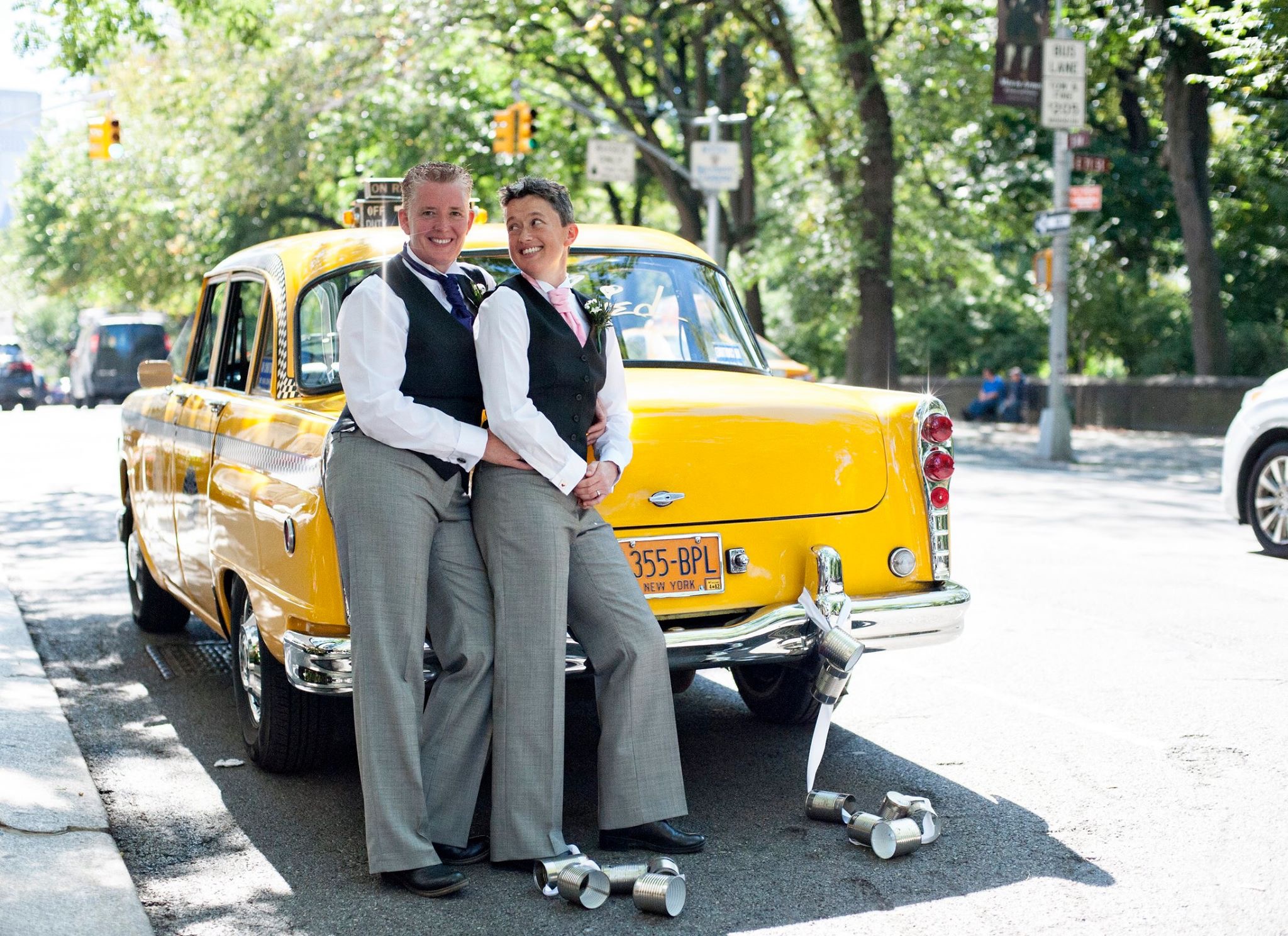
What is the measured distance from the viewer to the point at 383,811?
410cm

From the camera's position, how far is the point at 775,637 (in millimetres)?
4750

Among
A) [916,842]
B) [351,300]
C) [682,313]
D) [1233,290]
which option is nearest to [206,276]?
[682,313]

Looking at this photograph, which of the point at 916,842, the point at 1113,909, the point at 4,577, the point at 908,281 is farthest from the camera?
the point at 908,281

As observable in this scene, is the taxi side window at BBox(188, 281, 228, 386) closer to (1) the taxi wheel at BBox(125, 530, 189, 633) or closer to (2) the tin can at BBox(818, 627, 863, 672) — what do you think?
(1) the taxi wheel at BBox(125, 530, 189, 633)

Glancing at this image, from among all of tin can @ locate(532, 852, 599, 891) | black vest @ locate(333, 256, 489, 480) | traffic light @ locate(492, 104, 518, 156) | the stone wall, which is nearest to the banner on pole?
the stone wall

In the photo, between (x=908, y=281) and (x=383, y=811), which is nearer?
(x=383, y=811)

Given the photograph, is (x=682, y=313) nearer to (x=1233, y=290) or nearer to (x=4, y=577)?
(x=4, y=577)

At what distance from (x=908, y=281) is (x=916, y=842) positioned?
25640 millimetres

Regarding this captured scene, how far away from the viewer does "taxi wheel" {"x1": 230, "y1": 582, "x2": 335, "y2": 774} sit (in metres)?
5.11

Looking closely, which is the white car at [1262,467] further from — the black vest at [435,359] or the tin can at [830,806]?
the black vest at [435,359]

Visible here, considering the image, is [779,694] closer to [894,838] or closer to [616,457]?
[894,838]

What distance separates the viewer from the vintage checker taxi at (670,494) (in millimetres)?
4734

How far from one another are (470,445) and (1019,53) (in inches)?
717

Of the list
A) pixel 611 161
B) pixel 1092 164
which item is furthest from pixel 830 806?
pixel 611 161
